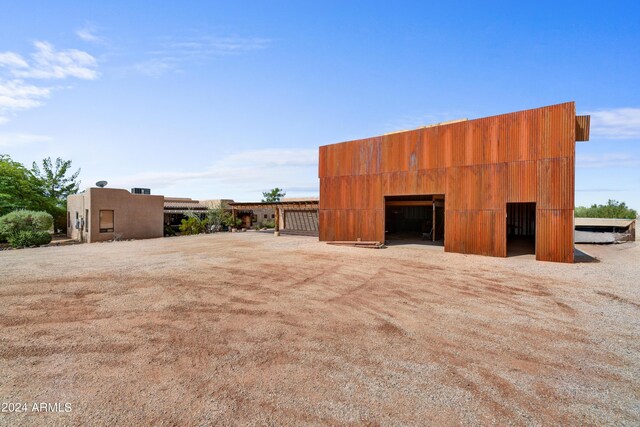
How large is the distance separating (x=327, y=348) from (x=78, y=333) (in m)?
4.98

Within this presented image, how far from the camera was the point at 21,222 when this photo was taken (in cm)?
2258

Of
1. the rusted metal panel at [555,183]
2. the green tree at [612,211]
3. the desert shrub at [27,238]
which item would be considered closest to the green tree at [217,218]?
the desert shrub at [27,238]

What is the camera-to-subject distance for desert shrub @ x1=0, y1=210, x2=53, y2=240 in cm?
2203

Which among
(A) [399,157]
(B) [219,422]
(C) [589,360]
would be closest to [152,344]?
(B) [219,422]

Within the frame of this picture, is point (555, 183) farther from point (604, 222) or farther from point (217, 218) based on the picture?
point (217, 218)

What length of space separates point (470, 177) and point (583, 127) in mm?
5593

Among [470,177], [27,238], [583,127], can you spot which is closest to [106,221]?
[27,238]

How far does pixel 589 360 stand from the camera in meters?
5.16

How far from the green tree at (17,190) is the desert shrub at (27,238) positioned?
665cm

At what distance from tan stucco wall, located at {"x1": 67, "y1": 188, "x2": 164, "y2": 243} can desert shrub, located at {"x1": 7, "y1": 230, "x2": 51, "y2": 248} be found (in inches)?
99.2

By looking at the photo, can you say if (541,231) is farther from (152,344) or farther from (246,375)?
(152,344)

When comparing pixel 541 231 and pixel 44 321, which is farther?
pixel 541 231

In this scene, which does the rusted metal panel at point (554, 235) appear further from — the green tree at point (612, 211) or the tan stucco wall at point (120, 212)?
the green tree at point (612, 211)

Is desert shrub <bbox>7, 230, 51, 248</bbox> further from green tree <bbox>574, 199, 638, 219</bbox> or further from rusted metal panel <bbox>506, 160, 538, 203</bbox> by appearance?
green tree <bbox>574, 199, 638, 219</bbox>
